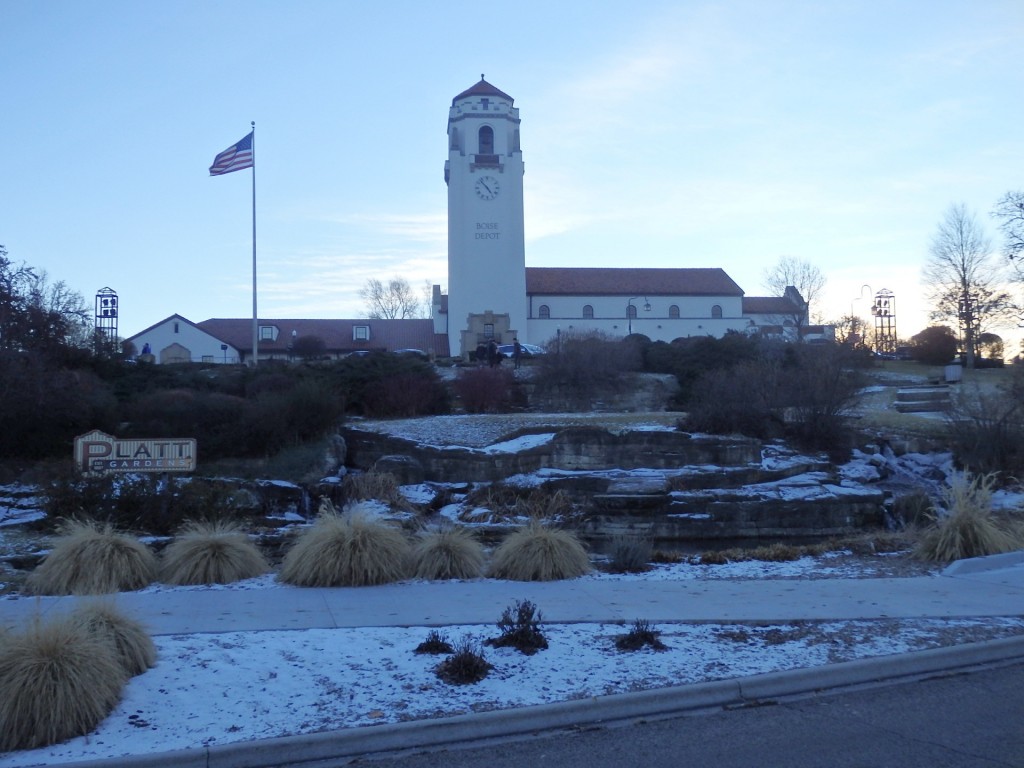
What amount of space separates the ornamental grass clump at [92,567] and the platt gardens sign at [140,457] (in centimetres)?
502

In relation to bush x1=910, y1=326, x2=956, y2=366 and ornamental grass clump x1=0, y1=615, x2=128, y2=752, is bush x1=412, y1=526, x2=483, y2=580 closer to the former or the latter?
ornamental grass clump x1=0, y1=615, x2=128, y2=752

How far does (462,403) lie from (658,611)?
2981cm

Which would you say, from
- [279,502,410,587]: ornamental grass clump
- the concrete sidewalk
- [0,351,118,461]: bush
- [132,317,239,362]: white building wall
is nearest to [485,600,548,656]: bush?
the concrete sidewalk

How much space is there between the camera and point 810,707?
732cm

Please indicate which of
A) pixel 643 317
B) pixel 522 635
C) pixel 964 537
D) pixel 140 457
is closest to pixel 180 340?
pixel 643 317

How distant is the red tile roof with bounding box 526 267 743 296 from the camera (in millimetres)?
76062

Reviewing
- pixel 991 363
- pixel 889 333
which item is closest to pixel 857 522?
pixel 991 363

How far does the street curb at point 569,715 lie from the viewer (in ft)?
20.0

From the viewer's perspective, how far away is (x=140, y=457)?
17141 millimetres

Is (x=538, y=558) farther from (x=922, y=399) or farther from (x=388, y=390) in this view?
(x=922, y=399)

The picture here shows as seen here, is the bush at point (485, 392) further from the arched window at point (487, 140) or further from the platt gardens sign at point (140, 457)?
the arched window at point (487, 140)

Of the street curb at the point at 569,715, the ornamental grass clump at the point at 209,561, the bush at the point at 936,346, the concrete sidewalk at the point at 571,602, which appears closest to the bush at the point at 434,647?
the concrete sidewalk at the point at 571,602

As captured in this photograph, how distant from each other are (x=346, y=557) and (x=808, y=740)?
6398 millimetres

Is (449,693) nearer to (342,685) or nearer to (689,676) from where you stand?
(342,685)
